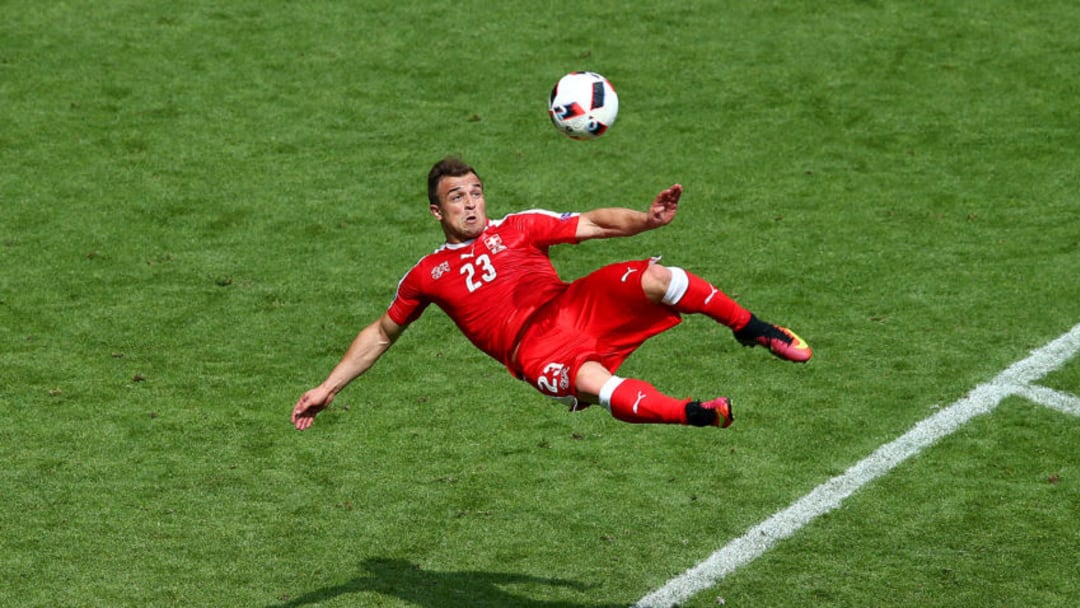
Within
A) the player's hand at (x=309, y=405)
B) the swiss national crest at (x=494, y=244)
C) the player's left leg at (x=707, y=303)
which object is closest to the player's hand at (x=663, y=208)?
the player's left leg at (x=707, y=303)

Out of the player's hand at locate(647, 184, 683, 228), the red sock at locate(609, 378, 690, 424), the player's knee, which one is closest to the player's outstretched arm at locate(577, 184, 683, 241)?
the player's hand at locate(647, 184, 683, 228)

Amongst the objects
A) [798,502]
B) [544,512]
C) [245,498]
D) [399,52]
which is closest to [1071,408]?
[798,502]

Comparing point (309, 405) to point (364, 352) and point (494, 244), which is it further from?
point (494, 244)

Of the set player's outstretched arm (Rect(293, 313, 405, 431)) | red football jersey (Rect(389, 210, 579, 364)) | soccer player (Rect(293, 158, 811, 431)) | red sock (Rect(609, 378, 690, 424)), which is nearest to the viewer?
red sock (Rect(609, 378, 690, 424))

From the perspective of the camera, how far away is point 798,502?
11.5 metres

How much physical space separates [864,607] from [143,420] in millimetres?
6030

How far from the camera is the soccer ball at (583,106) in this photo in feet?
35.4

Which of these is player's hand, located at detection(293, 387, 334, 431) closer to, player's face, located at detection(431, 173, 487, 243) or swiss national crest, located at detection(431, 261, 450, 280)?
swiss national crest, located at detection(431, 261, 450, 280)

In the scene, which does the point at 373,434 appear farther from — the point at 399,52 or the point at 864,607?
the point at 399,52

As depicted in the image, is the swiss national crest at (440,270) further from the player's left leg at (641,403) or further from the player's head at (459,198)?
the player's left leg at (641,403)

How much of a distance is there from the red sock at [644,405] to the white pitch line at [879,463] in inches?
70.5

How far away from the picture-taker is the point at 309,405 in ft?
33.4

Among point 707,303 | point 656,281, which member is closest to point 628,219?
point 656,281

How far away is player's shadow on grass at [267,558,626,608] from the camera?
406 inches
